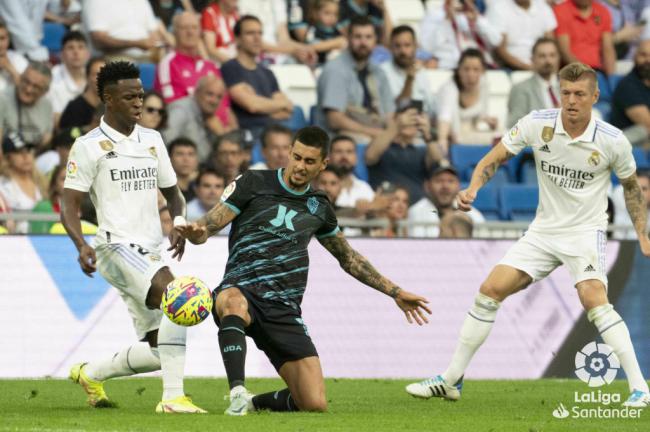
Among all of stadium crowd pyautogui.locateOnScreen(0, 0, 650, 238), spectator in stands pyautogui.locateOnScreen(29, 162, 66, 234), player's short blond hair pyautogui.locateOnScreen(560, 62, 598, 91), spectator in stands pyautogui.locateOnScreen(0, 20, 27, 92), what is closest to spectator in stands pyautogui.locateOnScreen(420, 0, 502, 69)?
stadium crowd pyautogui.locateOnScreen(0, 0, 650, 238)

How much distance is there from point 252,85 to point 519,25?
5.01m

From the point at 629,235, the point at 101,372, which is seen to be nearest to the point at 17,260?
the point at 101,372

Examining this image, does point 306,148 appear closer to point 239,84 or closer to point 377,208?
point 377,208

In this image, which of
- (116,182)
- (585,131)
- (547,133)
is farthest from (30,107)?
(585,131)

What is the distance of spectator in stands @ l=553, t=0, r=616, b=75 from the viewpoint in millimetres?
19875

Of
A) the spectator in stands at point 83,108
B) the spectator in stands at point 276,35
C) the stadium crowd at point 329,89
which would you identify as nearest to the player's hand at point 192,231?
the stadium crowd at point 329,89

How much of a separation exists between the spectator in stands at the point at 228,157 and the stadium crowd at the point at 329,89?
0.6 inches

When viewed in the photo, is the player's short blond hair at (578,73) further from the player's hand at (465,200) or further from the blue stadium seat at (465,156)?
the blue stadium seat at (465,156)

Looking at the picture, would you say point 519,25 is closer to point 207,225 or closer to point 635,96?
point 635,96

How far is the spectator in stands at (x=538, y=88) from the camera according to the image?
18141 mm

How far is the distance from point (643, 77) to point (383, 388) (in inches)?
334

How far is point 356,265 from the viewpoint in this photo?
31.6 feet

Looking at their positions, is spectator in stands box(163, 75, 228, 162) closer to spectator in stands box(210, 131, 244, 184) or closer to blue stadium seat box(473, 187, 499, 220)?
spectator in stands box(210, 131, 244, 184)

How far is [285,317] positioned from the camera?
9320 mm
